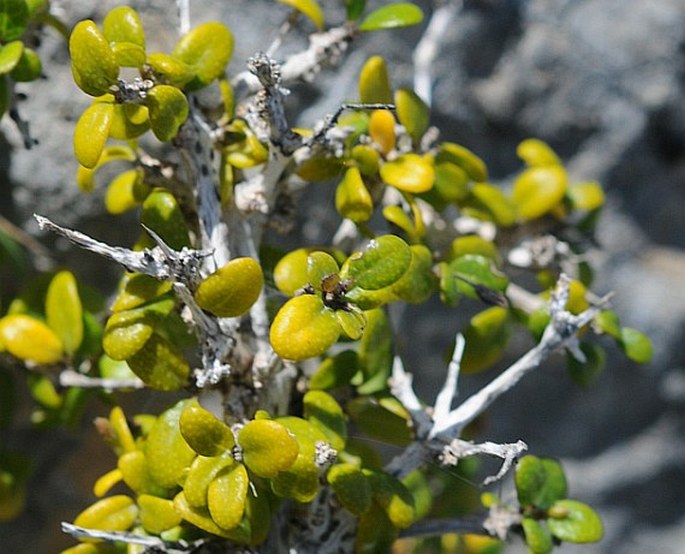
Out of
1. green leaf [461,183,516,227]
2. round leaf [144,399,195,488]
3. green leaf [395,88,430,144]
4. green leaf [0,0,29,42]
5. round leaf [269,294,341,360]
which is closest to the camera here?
round leaf [269,294,341,360]

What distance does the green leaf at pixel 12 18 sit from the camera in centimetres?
106

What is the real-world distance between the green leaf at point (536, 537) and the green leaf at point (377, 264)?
0.42m

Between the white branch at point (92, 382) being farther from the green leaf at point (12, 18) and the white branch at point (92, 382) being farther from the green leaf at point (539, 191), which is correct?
the green leaf at point (539, 191)

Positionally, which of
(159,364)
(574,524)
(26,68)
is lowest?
(574,524)

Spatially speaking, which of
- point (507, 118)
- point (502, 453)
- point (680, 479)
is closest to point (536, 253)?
point (507, 118)

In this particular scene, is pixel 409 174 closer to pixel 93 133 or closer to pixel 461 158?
pixel 461 158

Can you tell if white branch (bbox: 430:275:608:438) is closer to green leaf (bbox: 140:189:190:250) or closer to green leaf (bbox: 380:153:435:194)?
green leaf (bbox: 380:153:435:194)

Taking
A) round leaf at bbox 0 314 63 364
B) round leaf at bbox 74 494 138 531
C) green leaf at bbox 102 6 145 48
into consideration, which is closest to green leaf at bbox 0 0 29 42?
green leaf at bbox 102 6 145 48

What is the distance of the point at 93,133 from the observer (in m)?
0.88

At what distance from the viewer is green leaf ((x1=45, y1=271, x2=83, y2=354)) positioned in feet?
3.94

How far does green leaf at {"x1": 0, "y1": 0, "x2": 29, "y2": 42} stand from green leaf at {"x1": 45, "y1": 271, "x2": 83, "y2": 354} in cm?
32

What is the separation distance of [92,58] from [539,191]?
0.75 m

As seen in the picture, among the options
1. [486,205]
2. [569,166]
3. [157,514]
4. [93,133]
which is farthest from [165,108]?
[569,166]

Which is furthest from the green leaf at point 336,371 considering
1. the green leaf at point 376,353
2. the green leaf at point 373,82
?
the green leaf at point 373,82
